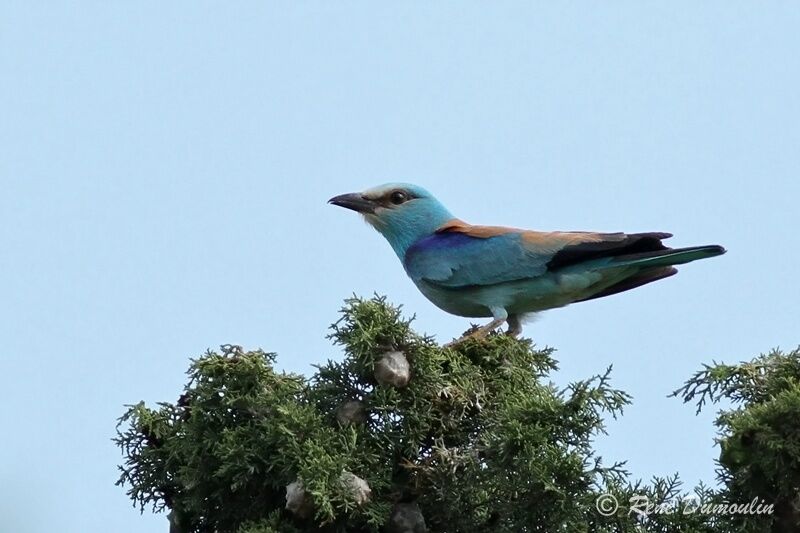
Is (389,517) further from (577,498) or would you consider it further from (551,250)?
(551,250)

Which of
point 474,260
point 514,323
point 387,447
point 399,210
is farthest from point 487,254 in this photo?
point 387,447

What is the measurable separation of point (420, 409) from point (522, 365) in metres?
0.86

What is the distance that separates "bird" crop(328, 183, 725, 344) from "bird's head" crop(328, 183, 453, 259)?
0.21 m

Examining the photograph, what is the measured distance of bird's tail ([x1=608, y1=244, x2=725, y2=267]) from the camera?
6816mm

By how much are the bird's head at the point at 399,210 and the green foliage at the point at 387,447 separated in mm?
2832

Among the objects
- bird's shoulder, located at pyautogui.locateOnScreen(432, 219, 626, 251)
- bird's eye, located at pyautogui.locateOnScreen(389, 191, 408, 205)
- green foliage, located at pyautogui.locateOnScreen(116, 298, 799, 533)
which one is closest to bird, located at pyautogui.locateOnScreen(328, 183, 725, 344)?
bird's shoulder, located at pyautogui.locateOnScreen(432, 219, 626, 251)

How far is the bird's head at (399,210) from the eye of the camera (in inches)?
319

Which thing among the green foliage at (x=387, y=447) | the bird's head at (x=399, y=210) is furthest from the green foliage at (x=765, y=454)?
the bird's head at (x=399, y=210)

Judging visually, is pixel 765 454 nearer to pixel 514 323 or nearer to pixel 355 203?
pixel 514 323

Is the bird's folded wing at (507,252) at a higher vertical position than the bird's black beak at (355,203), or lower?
lower

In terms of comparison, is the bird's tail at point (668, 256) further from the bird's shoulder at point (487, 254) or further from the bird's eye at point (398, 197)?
the bird's eye at point (398, 197)

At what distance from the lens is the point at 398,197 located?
8227 mm

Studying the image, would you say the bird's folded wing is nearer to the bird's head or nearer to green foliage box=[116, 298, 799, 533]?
the bird's head

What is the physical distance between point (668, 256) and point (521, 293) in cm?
90
